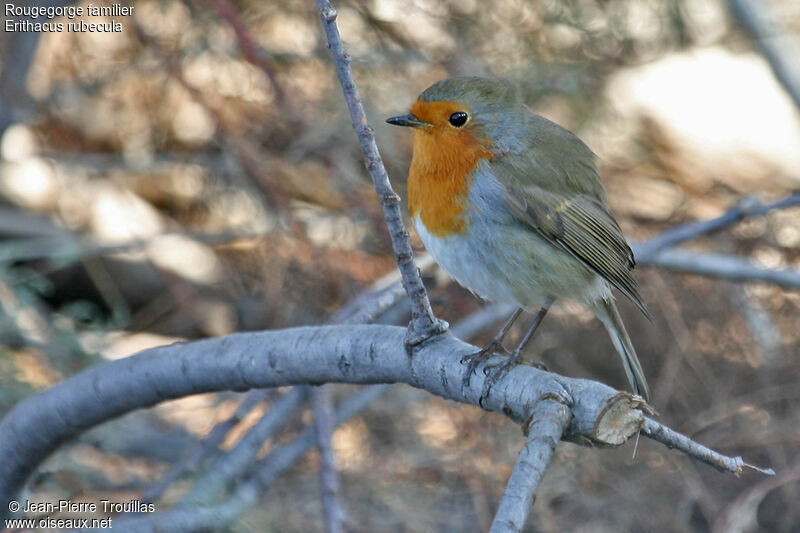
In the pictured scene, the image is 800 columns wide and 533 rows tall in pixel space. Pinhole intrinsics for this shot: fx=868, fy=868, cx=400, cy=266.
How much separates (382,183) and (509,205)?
0.85 metres

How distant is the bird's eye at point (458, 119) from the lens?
2.51 m

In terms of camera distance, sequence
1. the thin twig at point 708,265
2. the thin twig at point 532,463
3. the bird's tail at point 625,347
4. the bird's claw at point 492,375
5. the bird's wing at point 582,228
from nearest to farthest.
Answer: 1. the thin twig at point 532,463
2. the bird's claw at point 492,375
3. the bird's wing at point 582,228
4. the bird's tail at point 625,347
5. the thin twig at point 708,265

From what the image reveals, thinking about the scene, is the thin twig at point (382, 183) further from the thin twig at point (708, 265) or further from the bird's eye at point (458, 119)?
the thin twig at point (708, 265)

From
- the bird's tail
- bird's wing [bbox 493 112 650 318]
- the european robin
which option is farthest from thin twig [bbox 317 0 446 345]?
the bird's tail

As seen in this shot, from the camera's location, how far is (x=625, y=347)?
8.79 feet

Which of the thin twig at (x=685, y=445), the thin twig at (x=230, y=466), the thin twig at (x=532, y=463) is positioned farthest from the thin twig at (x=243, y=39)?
the thin twig at (x=685, y=445)

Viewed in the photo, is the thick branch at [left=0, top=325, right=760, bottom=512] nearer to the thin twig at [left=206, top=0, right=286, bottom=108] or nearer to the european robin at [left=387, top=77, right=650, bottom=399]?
the european robin at [left=387, top=77, right=650, bottom=399]

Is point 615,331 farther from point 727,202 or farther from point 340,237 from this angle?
point 727,202

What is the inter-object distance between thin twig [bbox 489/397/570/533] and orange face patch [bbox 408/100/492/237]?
0.85m

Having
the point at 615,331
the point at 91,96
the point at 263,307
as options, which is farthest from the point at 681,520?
the point at 91,96

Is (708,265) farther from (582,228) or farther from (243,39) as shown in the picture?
(243,39)

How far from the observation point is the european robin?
2.39 metres

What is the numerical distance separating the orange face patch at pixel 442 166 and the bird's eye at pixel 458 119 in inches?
0.4

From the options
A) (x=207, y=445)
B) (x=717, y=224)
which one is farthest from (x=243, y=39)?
(x=717, y=224)
